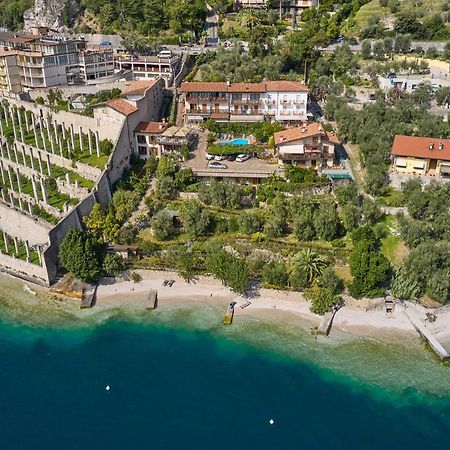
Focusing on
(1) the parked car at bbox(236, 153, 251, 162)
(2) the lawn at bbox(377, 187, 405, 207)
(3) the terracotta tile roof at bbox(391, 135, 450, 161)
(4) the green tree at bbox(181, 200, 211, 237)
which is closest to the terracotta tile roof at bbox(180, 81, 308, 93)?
(1) the parked car at bbox(236, 153, 251, 162)

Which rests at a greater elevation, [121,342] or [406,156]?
[406,156]

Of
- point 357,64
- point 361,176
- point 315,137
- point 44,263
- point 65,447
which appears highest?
point 357,64

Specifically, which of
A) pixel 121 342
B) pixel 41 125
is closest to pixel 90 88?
pixel 41 125

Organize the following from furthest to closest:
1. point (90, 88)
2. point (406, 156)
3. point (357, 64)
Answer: point (357, 64) < point (90, 88) < point (406, 156)

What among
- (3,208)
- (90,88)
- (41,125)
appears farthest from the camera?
(90,88)

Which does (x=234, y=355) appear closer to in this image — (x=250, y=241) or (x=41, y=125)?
(x=250, y=241)

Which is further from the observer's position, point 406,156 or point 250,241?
point 406,156
